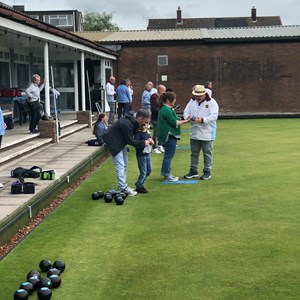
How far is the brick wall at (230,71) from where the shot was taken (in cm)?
2948

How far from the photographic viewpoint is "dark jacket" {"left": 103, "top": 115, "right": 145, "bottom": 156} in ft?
25.3

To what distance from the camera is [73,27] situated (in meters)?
51.4

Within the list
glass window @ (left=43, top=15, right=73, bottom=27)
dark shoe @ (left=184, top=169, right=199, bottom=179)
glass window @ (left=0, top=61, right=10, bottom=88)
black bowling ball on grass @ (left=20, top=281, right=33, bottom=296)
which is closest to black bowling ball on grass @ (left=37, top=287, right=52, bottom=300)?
black bowling ball on grass @ (left=20, top=281, right=33, bottom=296)

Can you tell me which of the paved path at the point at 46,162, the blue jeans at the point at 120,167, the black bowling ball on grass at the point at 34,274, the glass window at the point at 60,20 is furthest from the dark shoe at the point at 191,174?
the glass window at the point at 60,20

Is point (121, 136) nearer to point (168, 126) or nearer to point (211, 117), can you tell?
point (168, 126)

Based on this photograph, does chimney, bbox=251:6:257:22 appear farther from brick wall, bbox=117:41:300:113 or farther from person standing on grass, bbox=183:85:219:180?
person standing on grass, bbox=183:85:219:180

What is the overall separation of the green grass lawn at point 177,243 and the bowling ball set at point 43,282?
97mm

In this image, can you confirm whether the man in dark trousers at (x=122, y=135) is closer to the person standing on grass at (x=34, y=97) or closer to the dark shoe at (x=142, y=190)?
the dark shoe at (x=142, y=190)

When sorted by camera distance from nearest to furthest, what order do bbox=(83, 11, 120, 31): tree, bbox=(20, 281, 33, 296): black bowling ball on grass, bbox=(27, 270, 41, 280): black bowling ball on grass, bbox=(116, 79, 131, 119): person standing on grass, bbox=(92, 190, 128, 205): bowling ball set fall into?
bbox=(20, 281, 33, 296): black bowling ball on grass, bbox=(27, 270, 41, 280): black bowling ball on grass, bbox=(92, 190, 128, 205): bowling ball set, bbox=(116, 79, 131, 119): person standing on grass, bbox=(83, 11, 120, 31): tree

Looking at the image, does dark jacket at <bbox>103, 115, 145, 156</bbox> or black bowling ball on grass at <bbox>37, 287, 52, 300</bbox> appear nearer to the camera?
black bowling ball on grass at <bbox>37, 287, 52, 300</bbox>

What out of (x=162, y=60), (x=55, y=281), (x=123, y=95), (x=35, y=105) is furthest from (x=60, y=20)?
(x=55, y=281)

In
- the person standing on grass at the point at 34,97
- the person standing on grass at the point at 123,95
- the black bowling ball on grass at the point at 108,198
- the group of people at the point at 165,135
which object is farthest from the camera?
the person standing on grass at the point at 123,95

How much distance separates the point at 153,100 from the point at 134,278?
8.65 meters

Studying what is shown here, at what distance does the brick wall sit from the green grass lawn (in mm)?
20636
